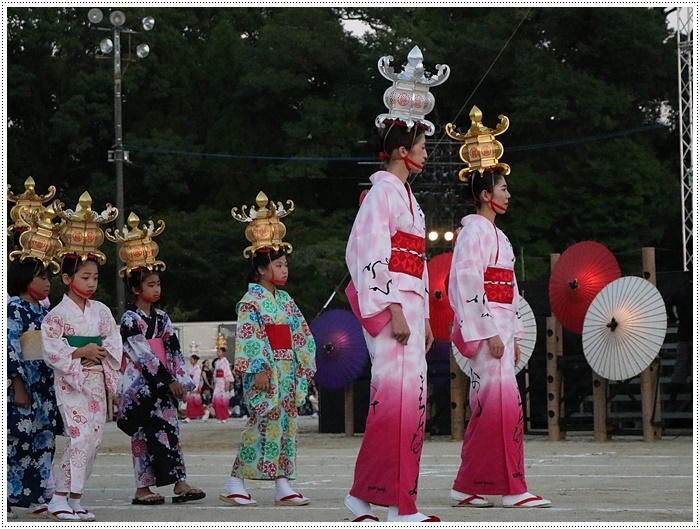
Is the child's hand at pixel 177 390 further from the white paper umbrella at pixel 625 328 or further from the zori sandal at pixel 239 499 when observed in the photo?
the white paper umbrella at pixel 625 328

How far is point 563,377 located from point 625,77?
913 inches

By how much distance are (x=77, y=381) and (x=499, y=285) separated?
256cm

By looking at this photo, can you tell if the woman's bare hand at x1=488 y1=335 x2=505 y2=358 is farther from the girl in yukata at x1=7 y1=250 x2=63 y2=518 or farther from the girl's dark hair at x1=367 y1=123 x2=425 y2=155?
the girl in yukata at x1=7 y1=250 x2=63 y2=518

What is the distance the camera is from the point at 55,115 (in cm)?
3656

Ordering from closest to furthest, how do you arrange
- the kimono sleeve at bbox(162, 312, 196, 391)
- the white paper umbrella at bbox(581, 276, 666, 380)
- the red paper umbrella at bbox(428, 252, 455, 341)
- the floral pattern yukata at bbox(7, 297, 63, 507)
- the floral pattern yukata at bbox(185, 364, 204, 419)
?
the floral pattern yukata at bbox(7, 297, 63, 507) → the kimono sleeve at bbox(162, 312, 196, 391) → the white paper umbrella at bbox(581, 276, 666, 380) → the red paper umbrella at bbox(428, 252, 455, 341) → the floral pattern yukata at bbox(185, 364, 204, 419)

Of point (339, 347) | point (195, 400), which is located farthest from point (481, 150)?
point (195, 400)

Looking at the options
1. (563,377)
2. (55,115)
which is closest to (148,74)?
(55,115)

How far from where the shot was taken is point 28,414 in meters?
7.90

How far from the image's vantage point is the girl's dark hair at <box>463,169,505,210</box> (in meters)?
8.22

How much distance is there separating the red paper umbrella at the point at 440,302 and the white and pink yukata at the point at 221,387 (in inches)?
411

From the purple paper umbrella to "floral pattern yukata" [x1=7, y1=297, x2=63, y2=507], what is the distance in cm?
728

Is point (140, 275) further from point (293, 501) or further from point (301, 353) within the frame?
point (293, 501)

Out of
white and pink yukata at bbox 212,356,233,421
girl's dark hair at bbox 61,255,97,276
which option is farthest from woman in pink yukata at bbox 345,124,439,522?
white and pink yukata at bbox 212,356,233,421
